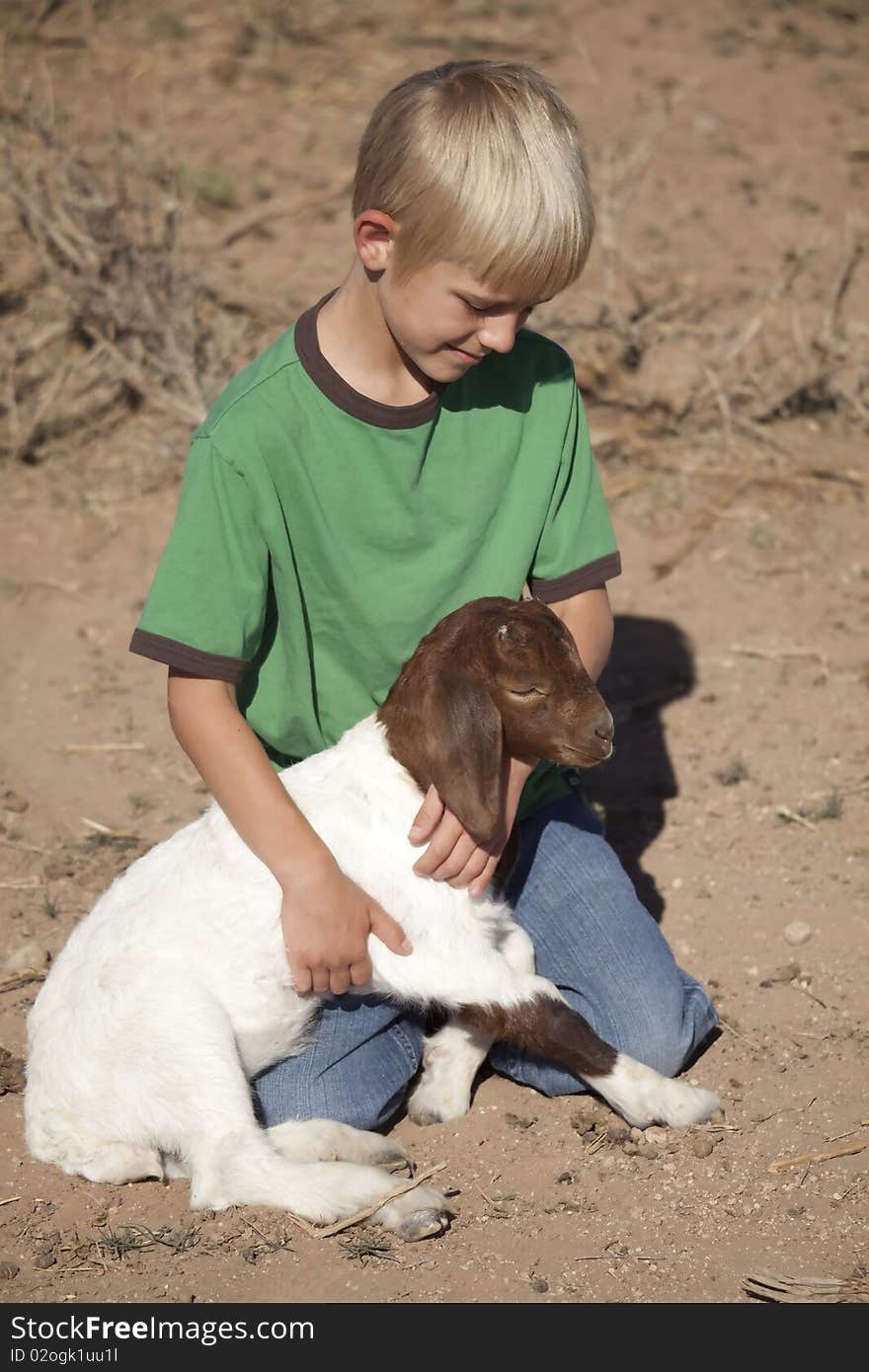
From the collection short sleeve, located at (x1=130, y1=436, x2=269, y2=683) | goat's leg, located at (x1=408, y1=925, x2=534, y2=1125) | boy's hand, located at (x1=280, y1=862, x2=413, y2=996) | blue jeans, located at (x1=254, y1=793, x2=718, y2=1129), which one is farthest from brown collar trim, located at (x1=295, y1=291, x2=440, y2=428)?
goat's leg, located at (x1=408, y1=925, x2=534, y2=1125)

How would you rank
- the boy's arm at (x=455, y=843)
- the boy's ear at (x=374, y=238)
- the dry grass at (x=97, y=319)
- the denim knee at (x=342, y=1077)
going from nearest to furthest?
1. the boy's ear at (x=374, y=238)
2. the boy's arm at (x=455, y=843)
3. the denim knee at (x=342, y=1077)
4. the dry grass at (x=97, y=319)

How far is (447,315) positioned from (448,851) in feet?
3.62

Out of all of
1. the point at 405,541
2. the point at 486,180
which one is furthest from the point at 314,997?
the point at 486,180

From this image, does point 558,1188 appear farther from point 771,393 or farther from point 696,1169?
point 771,393

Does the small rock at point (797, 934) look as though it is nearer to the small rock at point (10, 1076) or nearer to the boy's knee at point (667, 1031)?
the boy's knee at point (667, 1031)

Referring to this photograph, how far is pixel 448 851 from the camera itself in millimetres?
3188

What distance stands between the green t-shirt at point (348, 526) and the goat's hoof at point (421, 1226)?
1.12 metres

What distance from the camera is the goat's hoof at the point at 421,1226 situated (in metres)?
3.02

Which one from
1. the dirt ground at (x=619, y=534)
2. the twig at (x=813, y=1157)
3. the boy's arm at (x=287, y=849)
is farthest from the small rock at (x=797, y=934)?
the boy's arm at (x=287, y=849)

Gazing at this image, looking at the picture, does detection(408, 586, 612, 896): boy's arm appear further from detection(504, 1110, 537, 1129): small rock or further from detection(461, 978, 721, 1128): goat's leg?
detection(504, 1110, 537, 1129): small rock

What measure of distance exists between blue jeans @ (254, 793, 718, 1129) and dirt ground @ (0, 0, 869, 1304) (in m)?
0.14

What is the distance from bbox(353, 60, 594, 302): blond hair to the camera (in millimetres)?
2936
